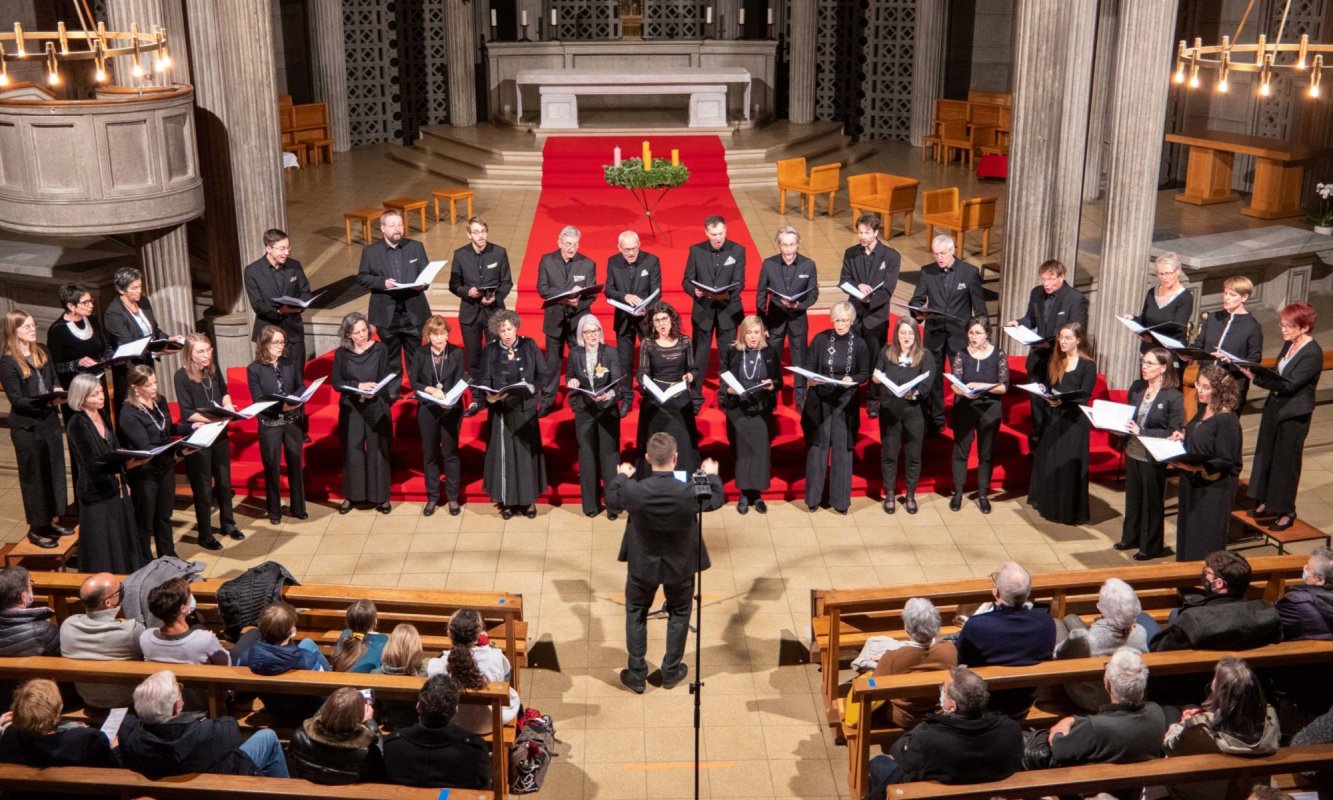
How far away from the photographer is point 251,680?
20.8ft

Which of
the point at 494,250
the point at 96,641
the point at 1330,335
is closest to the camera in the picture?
the point at 96,641

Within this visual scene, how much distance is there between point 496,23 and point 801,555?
43.6 ft

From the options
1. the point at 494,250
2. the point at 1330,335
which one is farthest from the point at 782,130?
the point at 494,250

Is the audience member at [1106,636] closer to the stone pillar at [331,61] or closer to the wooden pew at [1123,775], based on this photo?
the wooden pew at [1123,775]

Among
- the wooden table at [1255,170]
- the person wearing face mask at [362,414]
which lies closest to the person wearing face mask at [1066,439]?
the person wearing face mask at [362,414]

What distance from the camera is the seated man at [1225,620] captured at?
665 cm

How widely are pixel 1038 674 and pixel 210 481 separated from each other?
570cm

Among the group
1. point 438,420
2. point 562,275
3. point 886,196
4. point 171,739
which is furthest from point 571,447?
point 886,196

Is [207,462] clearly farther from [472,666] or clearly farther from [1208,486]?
[1208,486]

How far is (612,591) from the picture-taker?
29.6 ft

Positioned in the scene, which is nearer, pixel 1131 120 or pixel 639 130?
pixel 1131 120

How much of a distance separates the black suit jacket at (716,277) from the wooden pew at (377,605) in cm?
349

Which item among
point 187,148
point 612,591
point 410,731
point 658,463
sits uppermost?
point 187,148

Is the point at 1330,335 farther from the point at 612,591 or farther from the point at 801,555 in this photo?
the point at 612,591
